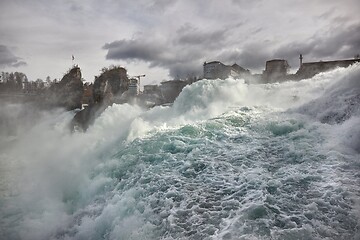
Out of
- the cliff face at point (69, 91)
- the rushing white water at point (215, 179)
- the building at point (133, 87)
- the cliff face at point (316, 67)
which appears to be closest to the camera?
the rushing white water at point (215, 179)

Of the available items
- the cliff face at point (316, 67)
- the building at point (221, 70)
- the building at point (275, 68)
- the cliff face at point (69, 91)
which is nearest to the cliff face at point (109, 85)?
the cliff face at point (69, 91)

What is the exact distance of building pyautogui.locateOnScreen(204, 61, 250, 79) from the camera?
5063 cm

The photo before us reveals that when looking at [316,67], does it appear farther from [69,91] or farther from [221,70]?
[69,91]

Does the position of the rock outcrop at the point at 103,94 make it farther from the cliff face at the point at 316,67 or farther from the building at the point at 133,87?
the cliff face at the point at 316,67

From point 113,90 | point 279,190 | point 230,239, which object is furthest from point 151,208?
point 113,90

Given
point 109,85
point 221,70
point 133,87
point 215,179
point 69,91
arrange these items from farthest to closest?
point 221,70, point 133,87, point 69,91, point 109,85, point 215,179

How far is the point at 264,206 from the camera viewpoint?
5812 millimetres

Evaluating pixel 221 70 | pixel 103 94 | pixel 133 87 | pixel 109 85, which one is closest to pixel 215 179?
pixel 103 94

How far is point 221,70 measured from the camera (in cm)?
5175

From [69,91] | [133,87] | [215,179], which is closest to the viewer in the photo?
[215,179]

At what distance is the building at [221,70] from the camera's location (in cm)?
5063

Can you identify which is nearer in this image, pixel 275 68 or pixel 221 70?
pixel 275 68

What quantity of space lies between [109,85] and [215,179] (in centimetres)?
1956

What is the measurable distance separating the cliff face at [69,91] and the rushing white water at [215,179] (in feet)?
45.8
